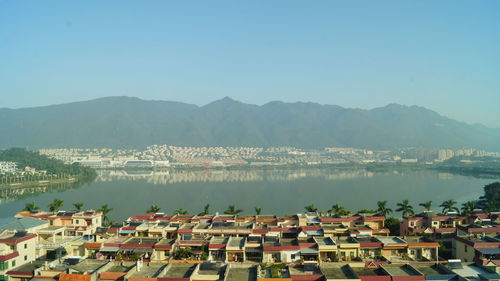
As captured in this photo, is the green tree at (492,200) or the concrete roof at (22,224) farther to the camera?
the green tree at (492,200)

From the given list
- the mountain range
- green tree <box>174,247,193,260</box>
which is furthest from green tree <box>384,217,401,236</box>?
the mountain range

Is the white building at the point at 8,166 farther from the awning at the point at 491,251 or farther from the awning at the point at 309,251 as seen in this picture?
the awning at the point at 491,251

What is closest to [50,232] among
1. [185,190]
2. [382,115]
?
[185,190]

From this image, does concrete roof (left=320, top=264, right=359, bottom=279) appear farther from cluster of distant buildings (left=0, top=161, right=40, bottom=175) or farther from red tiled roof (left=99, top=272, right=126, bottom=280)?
cluster of distant buildings (left=0, top=161, right=40, bottom=175)

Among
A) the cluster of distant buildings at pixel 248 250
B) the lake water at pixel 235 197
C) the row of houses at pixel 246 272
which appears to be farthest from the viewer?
the lake water at pixel 235 197

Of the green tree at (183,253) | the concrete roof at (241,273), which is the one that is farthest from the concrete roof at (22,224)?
the concrete roof at (241,273)

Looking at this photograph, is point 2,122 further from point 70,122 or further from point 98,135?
point 98,135

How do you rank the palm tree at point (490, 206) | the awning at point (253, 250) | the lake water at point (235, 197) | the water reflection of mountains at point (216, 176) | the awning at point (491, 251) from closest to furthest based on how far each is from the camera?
the awning at point (491, 251), the awning at point (253, 250), the palm tree at point (490, 206), the lake water at point (235, 197), the water reflection of mountains at point (216, 176)
